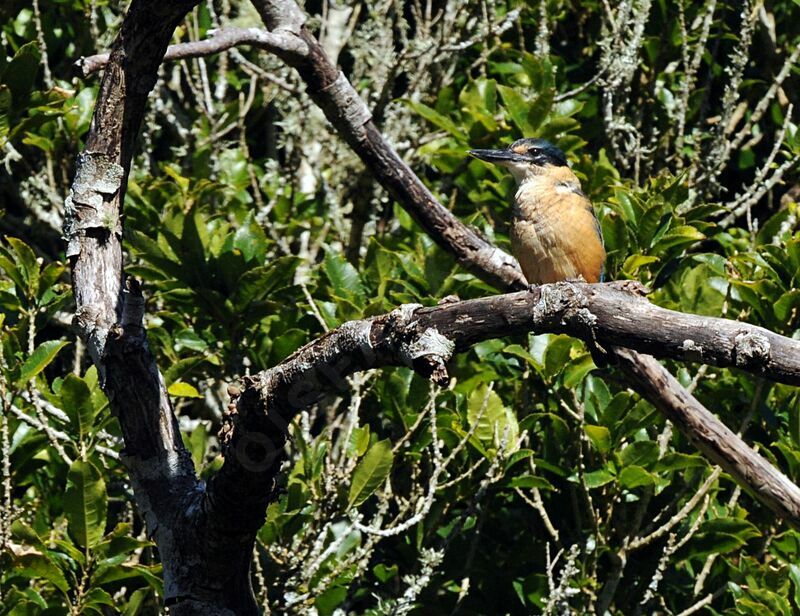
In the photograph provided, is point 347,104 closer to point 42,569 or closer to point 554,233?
point 554,233

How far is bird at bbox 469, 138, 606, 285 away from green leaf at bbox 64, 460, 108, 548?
5.75 feet

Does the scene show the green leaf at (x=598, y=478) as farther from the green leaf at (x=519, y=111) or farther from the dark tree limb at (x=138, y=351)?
the green leaf at (x=519, y=111)

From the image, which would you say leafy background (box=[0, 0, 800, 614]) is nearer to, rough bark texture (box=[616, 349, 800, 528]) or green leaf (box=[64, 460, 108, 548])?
green leaf (box=[64, 460, 108, 548])

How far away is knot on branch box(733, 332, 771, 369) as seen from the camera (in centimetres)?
241

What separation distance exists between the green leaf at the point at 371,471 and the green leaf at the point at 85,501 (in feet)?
2.55

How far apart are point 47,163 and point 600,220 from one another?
2411mm

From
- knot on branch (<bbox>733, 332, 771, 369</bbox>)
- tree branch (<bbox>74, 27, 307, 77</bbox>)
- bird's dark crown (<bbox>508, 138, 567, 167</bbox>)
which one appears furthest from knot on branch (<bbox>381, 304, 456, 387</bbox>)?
bird's dark crown (<bbox>508, 138, 567, 167</bbox>)

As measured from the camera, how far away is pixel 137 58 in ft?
10.4

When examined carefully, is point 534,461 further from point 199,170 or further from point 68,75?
point 68,75

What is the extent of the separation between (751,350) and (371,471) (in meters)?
1.61

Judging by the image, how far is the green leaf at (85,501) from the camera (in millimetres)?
3627

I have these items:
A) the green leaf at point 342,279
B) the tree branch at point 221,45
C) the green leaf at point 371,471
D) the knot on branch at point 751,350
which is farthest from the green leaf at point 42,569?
the knot on branch at point 751,350

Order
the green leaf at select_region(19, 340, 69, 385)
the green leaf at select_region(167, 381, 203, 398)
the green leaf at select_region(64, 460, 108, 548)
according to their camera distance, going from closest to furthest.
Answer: the green leaf at select_region(64, 460, 108, 548) < the green leaf at select_region(19, 340, 69, 385) < the green leaf at select_region(167, 381, 203, 398)

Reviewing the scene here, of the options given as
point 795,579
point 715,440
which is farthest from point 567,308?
point 795,579
